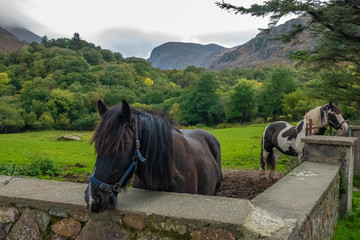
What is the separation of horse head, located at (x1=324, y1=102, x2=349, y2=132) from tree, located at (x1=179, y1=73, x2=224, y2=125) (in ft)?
155

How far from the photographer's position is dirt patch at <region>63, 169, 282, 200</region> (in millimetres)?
7691

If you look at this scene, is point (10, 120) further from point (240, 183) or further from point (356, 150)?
point (356, 150)

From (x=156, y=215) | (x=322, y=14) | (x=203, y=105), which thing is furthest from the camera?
(x=203, y=105)

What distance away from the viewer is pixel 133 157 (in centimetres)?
226

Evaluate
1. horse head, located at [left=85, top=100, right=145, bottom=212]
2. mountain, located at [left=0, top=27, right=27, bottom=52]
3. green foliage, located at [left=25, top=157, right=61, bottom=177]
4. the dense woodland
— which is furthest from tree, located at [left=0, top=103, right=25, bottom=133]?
mountain, located at [left=0, top=27, right=27, bottom=52]

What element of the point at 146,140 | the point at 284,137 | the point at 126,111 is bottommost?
the point at 284,137

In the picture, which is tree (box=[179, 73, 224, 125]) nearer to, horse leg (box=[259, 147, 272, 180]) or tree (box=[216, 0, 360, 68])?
tree (box=[216, 0, 360, 68])

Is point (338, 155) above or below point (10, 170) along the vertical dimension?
above

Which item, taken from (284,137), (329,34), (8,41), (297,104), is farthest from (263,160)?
(8,41)

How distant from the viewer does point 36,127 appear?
170ft

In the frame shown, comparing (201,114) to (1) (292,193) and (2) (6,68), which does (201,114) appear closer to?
(1) (292,193)

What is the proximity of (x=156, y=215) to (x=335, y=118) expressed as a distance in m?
6.43

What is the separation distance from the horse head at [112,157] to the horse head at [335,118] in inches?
244

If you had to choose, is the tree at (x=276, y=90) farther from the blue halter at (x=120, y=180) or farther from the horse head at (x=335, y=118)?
the blue halter at (x=120, y=180)
